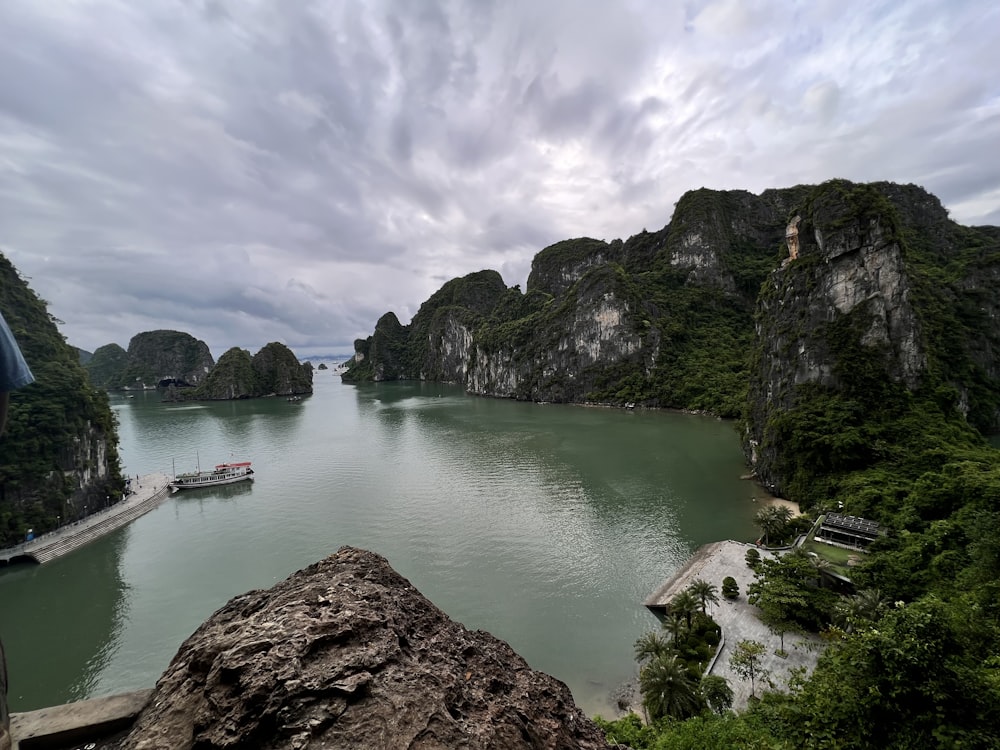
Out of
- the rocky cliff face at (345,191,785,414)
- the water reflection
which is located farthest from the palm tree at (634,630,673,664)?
the rocky cliff face at (345,191,785,414)

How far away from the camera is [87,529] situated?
97.0 feet

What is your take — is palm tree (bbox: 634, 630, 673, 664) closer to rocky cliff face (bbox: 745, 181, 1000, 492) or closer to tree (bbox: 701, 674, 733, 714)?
tree (bbox: 701, 674, 733, 714)

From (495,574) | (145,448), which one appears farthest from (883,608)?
(145,448)

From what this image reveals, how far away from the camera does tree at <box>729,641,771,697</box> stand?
14.2m

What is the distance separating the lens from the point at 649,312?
9025 centimetres

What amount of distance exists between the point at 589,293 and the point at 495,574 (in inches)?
3133

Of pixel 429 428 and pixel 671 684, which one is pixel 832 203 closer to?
pixel 671 684

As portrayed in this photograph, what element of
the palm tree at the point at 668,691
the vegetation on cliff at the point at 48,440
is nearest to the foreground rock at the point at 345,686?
the palm tree at the point at 668,691

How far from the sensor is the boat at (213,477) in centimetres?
4022

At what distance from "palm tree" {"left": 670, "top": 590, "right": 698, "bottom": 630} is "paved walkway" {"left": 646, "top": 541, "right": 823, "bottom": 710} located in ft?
4.50

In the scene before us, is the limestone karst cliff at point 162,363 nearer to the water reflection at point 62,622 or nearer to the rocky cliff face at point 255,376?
the rocky cliff face at point 255,376

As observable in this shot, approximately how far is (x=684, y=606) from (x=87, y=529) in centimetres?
3759

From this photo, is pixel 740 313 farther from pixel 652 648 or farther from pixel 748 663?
pixel 652 648

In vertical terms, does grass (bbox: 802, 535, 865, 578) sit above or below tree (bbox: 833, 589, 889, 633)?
below
